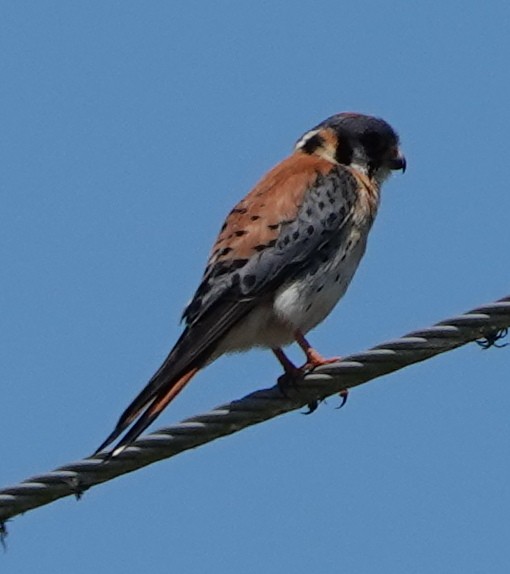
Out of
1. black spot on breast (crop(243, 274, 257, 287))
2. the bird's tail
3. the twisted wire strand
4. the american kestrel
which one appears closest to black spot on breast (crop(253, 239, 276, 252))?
the american kestrel

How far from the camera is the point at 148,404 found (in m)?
5.82

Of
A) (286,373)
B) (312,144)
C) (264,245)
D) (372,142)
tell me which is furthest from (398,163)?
(286,373)

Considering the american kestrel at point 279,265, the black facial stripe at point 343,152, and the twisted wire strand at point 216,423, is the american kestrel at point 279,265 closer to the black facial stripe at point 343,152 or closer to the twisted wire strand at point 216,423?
the black facial stripe at point 343,152

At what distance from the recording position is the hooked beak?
7699 millimetres

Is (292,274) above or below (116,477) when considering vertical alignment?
above

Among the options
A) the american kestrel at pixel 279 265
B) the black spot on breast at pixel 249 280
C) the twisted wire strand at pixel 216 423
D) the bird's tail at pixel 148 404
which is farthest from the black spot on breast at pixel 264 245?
the twisted wire strand at pixel 216 423

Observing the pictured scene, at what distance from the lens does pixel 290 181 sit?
23.7ft

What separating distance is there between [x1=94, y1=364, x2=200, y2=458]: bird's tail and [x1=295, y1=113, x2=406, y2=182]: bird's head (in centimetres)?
189

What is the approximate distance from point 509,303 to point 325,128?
10.5ft

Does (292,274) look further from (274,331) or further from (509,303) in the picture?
(509,303)

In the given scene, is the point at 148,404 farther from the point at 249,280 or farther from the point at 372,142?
the point at 372,142

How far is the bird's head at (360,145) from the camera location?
771 centimetres

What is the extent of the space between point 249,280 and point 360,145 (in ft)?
4.52

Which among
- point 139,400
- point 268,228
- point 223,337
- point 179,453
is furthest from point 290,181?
point 179,453
